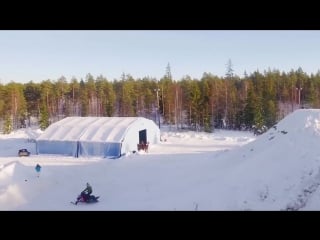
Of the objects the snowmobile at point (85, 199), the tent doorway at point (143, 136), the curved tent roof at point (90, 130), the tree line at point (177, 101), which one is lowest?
the snowmobile at point (85, 199)

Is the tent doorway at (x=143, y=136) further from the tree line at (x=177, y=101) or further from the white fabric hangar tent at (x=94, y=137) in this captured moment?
the tree line at (x=177, y=101)

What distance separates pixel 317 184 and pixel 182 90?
171 feet

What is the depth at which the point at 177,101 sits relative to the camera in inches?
2425

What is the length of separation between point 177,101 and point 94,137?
33056 mm

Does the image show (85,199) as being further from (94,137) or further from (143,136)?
(143,136)

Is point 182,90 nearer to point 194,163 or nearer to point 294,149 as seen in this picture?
point 194,163

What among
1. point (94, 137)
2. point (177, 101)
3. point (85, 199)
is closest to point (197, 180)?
point (85, 199)

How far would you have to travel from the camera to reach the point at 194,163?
22.6 m

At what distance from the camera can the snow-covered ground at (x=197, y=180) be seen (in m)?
13.5

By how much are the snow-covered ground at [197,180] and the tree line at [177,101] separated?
27.9 metres

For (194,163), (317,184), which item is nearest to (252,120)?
(194,163)

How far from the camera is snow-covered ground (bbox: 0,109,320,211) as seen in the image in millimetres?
13500

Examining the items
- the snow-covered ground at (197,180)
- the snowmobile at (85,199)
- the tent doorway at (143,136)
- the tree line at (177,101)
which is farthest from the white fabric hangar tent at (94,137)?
the tree line at (177,101)

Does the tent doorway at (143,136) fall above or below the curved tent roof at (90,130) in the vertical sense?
below
